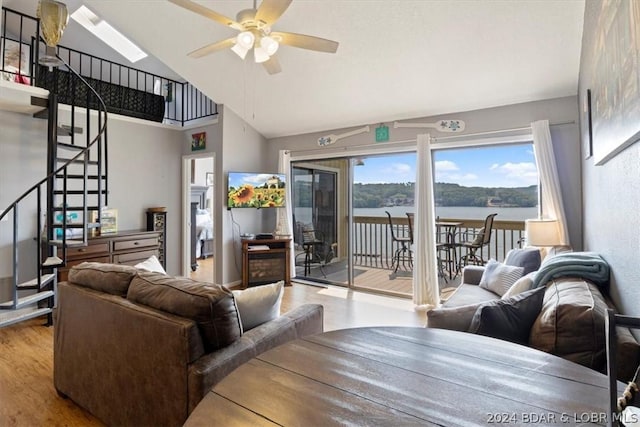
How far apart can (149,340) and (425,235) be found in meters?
3.38

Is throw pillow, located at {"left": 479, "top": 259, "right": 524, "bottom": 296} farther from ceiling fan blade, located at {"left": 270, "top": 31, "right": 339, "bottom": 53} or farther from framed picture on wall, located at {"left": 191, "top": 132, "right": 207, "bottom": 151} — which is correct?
framed picture on wall, located at {"left": 191, "top": 132, "right": 207, "bottom": 151}

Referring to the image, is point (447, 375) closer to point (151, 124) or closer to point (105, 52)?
point (151, 124)

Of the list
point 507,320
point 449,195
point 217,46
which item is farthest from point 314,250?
point 507,320

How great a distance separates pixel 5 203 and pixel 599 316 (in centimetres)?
542

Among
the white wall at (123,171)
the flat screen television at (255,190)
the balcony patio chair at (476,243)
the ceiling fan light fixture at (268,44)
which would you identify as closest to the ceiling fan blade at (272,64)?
the ceiling fan light fixture at (268,44)

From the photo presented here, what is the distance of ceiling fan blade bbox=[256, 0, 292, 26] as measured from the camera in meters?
2.17

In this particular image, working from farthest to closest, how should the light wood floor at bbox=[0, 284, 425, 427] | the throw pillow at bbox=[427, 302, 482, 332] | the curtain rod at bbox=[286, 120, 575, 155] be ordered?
the curtain rod at bbox=[286, 120, 575, 155], the light wood floor at bbox=[0, 284, 425, 427], the throw pillow at bbox=[427, 302, 482, 332]

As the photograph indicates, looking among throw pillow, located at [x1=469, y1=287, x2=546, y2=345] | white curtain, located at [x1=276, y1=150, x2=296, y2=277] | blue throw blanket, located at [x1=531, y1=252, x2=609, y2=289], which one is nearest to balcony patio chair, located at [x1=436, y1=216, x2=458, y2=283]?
white curtain, located at [x1=276, y1=150, x2=296, y2=277]

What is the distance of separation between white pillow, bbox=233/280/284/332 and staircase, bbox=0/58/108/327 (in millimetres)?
2295

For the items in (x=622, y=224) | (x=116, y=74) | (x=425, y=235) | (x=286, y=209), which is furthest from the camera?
(x=116, y=74)

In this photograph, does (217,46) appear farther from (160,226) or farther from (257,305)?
(160,226)

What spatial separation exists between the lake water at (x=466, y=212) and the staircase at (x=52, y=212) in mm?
3437

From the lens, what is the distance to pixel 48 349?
305cm

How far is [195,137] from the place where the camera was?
5.51 metres
